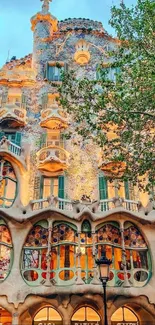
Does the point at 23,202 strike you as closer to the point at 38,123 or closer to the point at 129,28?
the point at 38,123

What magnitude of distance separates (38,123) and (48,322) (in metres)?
12.4

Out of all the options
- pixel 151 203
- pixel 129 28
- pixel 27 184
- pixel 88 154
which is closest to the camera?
pixel 129 28

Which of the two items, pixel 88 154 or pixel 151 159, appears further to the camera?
pixel 88 154

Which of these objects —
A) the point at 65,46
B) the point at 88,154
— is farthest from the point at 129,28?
the point at 65,46

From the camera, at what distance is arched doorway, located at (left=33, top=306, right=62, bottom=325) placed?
17422 millimetres

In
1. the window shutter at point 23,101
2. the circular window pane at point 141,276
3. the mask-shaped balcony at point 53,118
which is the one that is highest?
the window shutter at point 23,101

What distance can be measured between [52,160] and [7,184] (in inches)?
118

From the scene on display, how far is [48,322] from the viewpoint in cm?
1742

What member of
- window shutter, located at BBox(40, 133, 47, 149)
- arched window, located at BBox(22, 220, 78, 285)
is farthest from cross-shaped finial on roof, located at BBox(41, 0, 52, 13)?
arched window, located at BBox(22, 220, 78, 285)

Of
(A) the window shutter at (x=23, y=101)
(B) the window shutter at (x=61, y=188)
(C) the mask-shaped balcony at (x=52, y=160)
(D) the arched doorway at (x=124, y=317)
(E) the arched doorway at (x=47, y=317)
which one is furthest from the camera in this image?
(A) the window shutter at (x=23, y=101)

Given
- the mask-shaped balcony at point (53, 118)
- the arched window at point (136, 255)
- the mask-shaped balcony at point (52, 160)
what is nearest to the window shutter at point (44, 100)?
the mask-shaped balcony at point (53, 118)

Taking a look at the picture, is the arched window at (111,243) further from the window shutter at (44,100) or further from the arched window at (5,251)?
the window shutter at (44,100)

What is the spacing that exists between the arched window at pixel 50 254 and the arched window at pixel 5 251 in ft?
2.52

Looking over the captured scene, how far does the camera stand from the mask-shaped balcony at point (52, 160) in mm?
20609
